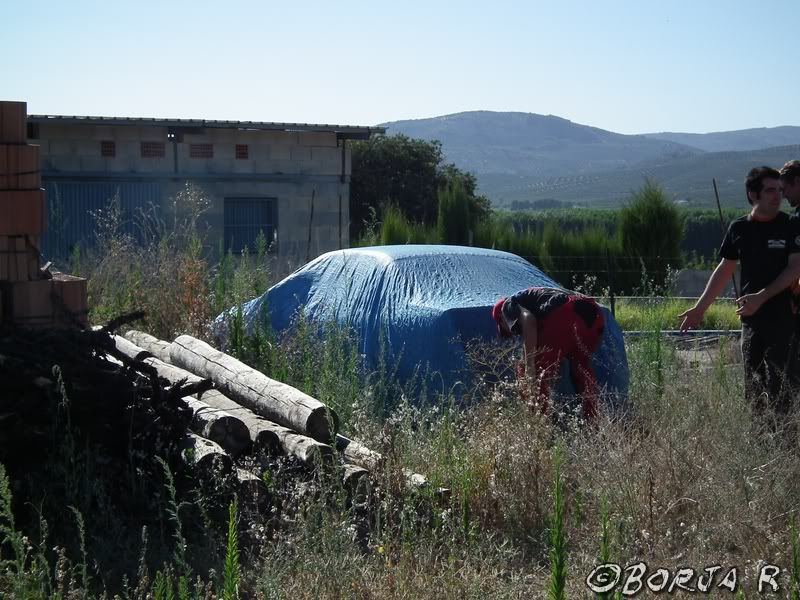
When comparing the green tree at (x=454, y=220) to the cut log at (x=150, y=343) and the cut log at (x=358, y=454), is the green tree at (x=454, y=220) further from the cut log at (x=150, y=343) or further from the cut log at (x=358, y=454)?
the cut log at (x=358, y=454)

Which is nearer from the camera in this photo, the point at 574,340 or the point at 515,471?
the point at 515,471

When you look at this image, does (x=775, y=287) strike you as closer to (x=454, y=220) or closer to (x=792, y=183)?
(x=792, y=183)

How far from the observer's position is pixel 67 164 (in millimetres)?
20078

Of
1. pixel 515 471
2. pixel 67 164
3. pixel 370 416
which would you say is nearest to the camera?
pixel 515 471

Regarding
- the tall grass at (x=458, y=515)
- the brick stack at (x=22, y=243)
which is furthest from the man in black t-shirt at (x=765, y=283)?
the brick stack at (x=22, y=243)

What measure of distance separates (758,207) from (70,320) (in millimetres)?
4242

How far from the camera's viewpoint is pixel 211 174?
2117 cm

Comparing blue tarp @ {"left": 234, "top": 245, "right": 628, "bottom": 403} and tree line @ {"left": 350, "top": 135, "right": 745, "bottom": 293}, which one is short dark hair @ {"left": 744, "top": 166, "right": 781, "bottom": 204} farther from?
tree line @ {"left": 350, "top": 135, "right": 745, "bottom": 293}

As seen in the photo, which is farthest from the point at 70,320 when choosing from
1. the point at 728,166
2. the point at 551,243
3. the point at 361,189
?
the point at 728,166

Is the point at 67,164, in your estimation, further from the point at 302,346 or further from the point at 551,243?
the point at 302,346

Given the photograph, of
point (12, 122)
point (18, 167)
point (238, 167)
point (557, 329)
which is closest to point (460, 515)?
point (557, 329)

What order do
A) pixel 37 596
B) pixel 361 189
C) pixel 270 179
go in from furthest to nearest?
pixel 361 189
pixel 270 179
pixel 37 596

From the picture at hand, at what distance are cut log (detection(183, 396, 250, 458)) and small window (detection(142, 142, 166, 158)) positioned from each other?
15741 mm

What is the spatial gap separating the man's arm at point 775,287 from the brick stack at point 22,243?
3977mm
